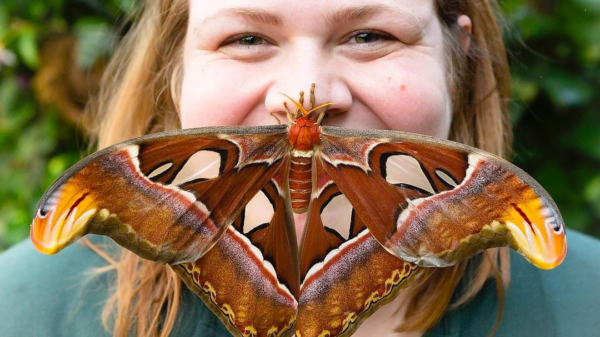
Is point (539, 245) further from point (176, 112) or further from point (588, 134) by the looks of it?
point (588, 134)

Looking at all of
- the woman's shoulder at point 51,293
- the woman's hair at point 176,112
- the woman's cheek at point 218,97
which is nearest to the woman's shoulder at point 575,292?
the woman's hair at point 176,112

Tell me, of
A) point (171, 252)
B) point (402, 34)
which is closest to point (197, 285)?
point (171, 252)

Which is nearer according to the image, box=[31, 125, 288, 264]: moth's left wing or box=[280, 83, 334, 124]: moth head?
box=[31, 125, 288, 264]: moth's left wing

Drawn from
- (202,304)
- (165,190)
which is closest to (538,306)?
(202,304)

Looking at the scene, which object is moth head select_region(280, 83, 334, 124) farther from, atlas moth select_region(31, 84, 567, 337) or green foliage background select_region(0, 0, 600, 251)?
green foliage background select_region(0, 0, 600, 251)

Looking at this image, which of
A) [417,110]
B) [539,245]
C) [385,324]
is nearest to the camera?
[539,245]

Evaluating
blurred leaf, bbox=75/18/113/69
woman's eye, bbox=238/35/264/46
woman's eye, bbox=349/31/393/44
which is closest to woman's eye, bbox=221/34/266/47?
woman's eye, bbox=238/35/264/46

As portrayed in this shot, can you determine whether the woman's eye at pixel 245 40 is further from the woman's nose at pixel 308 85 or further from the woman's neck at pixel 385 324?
the woman's neck at pixel 385 324
